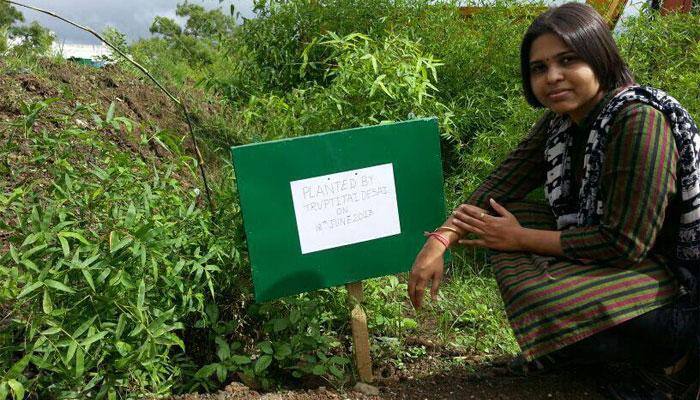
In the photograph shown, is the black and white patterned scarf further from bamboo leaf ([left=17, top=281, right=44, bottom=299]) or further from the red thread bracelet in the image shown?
bamboo leaf ([left=17, top=281, right=44, bottom=299])

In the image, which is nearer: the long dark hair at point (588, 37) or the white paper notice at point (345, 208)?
the long dark hair at point (588, 37)

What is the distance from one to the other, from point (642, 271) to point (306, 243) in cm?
103

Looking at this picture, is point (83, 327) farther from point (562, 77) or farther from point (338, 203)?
point (562, 77)

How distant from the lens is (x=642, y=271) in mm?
1959

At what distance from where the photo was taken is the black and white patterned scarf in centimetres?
189

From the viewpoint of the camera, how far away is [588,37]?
6.38 feet

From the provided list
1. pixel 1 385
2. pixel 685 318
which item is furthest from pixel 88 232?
pixel 685 318

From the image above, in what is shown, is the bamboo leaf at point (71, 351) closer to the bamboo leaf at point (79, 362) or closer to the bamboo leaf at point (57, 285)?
the bamboo leaf at point (79, 362)

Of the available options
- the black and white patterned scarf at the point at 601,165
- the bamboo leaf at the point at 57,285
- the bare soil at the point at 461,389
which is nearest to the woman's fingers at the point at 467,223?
the black and white patterned scarf at the point at 601,165

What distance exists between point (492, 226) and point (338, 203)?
51cm

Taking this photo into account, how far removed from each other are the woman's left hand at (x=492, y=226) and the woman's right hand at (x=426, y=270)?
10cm

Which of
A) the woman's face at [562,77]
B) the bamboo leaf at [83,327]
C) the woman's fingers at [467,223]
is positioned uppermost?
the woman's face at [562,77]

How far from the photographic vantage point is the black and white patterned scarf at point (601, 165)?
1.89 metres

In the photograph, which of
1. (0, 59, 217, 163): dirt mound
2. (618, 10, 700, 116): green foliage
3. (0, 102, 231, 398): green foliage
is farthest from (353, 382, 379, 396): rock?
(618, 10, 700, 116): green foliage
